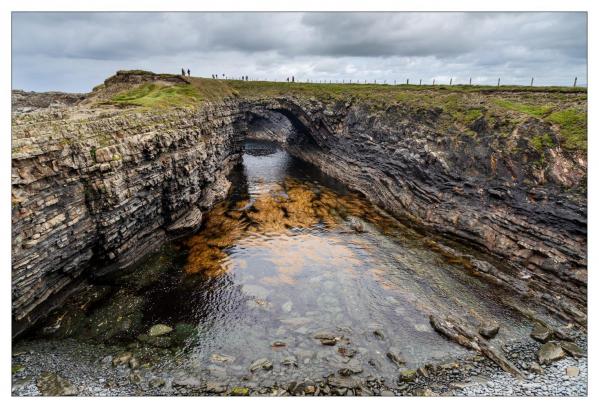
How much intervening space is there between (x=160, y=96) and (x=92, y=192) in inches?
1074

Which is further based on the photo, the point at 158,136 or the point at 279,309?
the point at 158,136

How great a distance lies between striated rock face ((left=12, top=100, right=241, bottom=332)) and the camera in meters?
23.0

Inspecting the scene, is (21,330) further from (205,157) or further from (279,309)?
(205,157)

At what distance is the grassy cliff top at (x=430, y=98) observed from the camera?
39812 mm

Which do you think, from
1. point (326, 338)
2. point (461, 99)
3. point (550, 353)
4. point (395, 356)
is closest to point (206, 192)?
point (326, 338)

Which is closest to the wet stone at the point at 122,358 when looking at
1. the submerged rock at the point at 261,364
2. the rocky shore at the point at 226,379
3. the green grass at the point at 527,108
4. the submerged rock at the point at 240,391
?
the rocky shore at the point at 226,379

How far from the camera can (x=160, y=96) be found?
5078cm

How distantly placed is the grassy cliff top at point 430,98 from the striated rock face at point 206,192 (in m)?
1.92

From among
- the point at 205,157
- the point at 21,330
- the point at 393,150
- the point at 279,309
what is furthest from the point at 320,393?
the point at 393,150

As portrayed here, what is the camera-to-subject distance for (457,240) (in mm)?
41719

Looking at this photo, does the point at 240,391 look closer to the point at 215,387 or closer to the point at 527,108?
the point at 215,387

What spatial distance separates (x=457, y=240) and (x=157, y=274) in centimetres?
3442

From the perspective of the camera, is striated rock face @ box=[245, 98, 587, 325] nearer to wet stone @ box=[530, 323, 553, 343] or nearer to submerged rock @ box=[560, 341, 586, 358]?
wet stone @ box=[530, 323, 553, 343]

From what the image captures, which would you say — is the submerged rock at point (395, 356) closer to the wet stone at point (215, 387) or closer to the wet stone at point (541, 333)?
the wet stone at point (541, 333)
